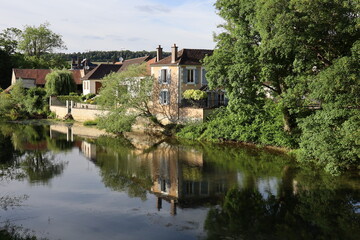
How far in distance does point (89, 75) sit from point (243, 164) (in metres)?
40.0

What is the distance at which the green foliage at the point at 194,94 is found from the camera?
36406mm

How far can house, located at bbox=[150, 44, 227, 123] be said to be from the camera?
37.6 m

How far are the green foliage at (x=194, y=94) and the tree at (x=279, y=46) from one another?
24.8ft

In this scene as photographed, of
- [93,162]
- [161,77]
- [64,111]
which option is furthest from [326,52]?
[64,111]

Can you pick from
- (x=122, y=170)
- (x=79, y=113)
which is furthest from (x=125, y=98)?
(x=122, y=170)

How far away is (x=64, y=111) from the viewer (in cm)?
4881

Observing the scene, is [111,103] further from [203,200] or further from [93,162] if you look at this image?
[203,200]

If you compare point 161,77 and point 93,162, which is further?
point 161,77

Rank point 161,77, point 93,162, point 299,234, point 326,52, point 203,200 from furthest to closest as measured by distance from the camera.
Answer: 1. point 161,77
2. point 93,162
3. point 326,52
4. point 203,200
5. point 299,234

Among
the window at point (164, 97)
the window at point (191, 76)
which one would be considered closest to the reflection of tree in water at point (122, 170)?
the window at point (164, 97)

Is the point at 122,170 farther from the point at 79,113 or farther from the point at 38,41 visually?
the point at 38,41

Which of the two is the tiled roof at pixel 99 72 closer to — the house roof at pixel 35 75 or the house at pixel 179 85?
the house roof at pixel 35 75

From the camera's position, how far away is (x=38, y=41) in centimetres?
7931

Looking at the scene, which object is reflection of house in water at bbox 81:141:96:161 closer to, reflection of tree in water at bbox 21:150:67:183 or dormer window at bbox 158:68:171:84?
reflection of tree in water at bbox 21:150:67:183
